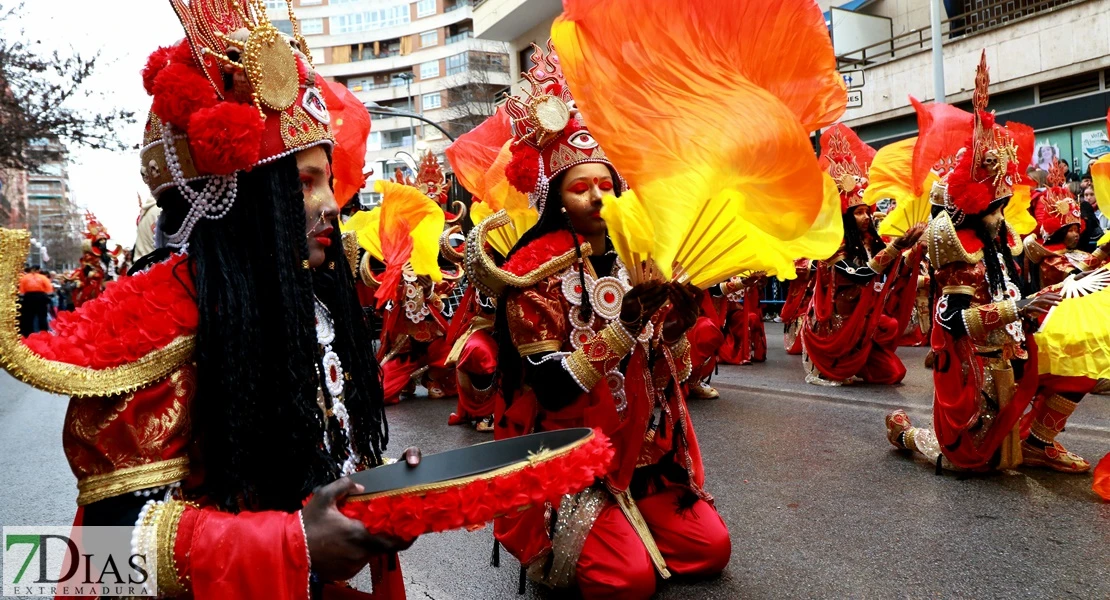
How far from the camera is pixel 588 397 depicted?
3316 mm

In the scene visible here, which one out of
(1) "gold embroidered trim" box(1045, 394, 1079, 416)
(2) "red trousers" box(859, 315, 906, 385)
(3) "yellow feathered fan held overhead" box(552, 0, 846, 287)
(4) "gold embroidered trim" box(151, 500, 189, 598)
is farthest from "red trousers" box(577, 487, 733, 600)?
(2) "red trousers" box(859, 315, 906, 385)

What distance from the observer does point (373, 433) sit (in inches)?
87.2

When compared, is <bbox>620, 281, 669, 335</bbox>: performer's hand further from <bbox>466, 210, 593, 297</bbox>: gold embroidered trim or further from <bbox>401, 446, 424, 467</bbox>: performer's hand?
<bbox>401, 446, 424, 467</bbox>: performer's hand

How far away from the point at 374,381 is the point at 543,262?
4.32ft

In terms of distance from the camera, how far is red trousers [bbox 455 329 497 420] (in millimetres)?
6672

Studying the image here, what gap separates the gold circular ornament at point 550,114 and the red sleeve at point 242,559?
2286mm

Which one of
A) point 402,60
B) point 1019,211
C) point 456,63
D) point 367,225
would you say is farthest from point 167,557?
point 402,60

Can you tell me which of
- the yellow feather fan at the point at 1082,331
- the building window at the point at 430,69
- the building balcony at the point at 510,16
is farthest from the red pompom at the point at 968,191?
the building window at the point at 430,69

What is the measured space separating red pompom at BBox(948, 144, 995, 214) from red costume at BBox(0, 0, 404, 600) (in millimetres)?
4148

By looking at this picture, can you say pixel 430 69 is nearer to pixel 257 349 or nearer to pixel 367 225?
pixel 367 225

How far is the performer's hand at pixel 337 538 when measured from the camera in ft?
5.16

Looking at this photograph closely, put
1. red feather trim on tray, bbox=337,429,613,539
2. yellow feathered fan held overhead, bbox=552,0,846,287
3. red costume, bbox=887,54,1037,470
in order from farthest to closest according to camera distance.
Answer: red costume, bbox=887,54,1037,470, yellow feathered fan held overhead, bbox=552,0,846,287, red feather trim on tray, bbox=337,429,613,539

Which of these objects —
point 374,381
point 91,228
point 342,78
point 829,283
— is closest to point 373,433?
point 374,381

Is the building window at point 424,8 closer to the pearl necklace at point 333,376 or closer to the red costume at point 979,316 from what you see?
the red costume at point 979,316
